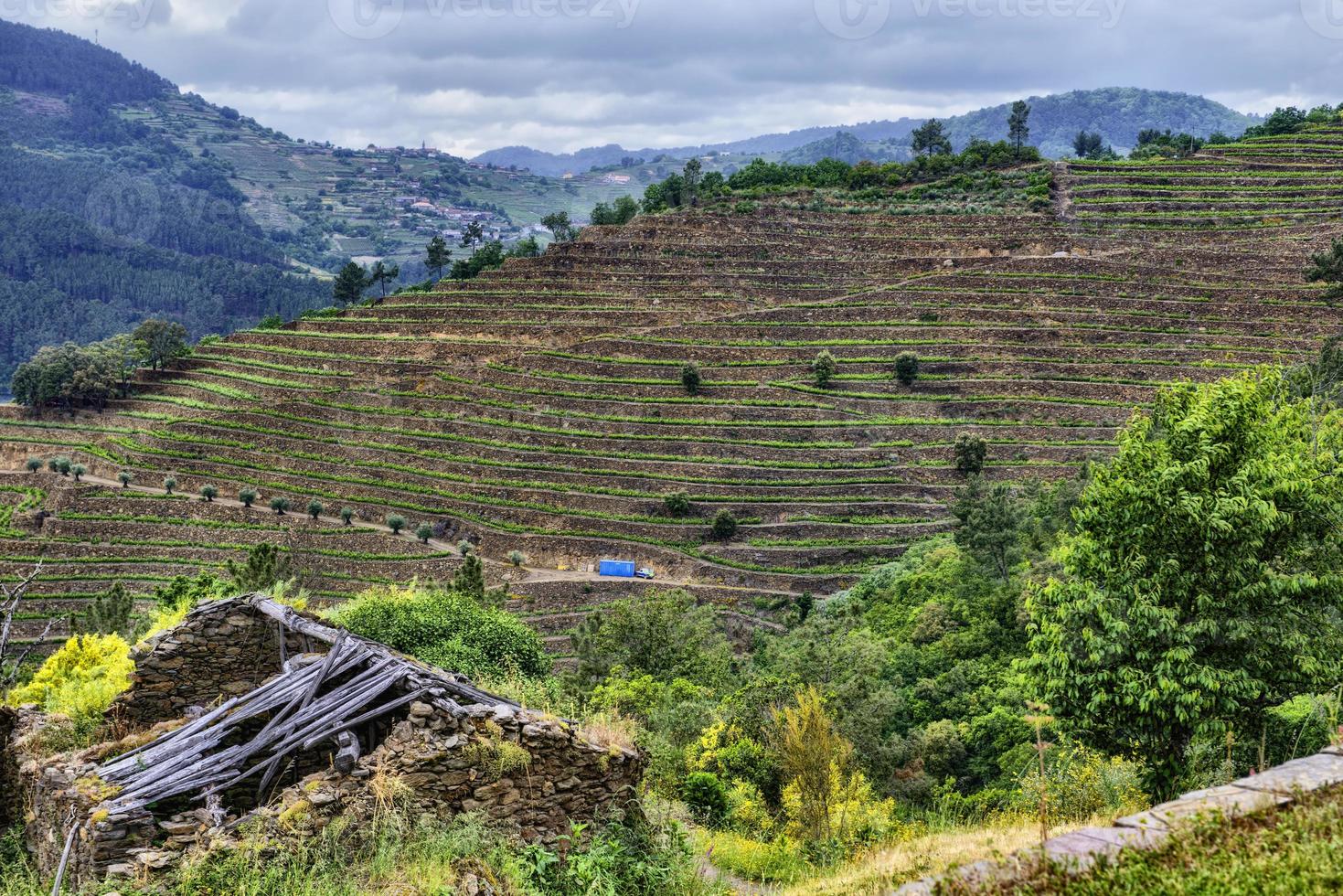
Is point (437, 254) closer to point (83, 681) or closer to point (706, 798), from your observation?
point (706, 798)

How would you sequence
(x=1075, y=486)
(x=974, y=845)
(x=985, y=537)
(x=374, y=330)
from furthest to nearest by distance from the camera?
(x=374, y=330) < (x=1075, y=486) < (x=985, y=537) < (x=974, y=845)

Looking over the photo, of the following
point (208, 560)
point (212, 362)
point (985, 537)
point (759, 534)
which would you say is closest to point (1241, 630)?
point (985, 537)

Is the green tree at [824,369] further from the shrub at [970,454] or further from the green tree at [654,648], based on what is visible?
the green tree at [654,648]

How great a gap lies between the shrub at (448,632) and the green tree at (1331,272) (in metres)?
40.3

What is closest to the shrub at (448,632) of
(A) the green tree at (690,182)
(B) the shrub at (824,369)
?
(B) the shrub at (824,369)

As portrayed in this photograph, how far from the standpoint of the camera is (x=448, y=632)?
15805 mm

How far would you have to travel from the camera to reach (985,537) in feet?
86.4

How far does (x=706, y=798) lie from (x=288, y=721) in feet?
19.7

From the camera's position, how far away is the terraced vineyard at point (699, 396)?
38344mm

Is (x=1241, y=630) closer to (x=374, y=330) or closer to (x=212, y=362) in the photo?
(x=374, y=330)

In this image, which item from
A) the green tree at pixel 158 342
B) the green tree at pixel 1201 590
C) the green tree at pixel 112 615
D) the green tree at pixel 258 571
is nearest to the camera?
the green tree at pixel 1201 590

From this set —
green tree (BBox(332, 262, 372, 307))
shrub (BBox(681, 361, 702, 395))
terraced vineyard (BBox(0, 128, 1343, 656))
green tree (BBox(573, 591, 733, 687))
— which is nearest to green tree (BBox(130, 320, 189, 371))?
terraced vineyard (BBox(0, 128, 1343, 656))

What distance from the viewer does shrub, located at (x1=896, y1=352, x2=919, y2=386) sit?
4291 cm

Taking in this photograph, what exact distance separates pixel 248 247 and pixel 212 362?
5452 inches
